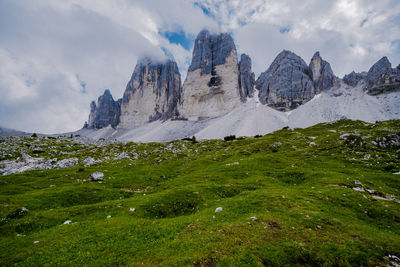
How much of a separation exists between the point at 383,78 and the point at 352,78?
25.4m

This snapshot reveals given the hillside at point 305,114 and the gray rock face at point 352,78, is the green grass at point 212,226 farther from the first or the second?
the gray rock face at point 352,78

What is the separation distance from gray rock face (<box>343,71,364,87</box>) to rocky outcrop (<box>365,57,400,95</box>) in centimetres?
923

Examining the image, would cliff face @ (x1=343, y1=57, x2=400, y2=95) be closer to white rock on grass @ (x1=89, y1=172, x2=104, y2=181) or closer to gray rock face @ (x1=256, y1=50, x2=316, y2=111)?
gray rock face @ (x1=256, y1=50, x2=316, y2=111)

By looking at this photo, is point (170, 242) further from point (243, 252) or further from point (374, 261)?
point (374, 261)

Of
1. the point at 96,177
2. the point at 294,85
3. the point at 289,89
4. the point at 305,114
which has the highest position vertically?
the point at 294,85

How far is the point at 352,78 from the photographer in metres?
188

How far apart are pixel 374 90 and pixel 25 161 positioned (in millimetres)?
248415

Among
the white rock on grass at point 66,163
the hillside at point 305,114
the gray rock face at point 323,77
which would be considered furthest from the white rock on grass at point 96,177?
the gray rock face at point 323,77

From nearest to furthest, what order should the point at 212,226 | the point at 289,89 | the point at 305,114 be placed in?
1. the point at 212,226
2. the point at 305,114
3. the point at 289,89

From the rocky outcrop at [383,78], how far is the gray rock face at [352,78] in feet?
30.3

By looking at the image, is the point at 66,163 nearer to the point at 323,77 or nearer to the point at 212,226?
the point at 212,226

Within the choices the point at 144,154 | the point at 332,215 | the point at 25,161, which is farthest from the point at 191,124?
the point at 332,215

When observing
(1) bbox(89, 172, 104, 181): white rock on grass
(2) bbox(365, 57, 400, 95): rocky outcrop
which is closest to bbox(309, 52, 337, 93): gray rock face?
(2) bbox(365, 57, 400, 95): rocky outcrop

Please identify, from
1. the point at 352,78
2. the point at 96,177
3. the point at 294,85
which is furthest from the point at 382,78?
the point at 96,177
